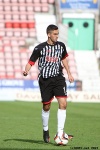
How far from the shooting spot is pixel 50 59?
8844 mm

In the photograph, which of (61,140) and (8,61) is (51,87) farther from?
(8,61)

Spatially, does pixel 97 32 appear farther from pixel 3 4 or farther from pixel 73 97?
pixel 73 97

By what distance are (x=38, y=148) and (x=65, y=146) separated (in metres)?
0.56

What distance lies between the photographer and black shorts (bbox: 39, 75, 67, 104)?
8.88m

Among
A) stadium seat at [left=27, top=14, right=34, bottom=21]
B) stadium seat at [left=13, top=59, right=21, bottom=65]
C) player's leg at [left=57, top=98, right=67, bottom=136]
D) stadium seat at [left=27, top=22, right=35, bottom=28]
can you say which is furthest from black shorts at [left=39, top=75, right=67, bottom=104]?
stadium seat at [left=27, top=14, right=34, bottom=21]

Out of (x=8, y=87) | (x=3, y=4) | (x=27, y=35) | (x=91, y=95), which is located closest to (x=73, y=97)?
(x=91, y=95)

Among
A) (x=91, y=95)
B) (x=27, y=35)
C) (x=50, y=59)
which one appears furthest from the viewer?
(x=27, y=35)

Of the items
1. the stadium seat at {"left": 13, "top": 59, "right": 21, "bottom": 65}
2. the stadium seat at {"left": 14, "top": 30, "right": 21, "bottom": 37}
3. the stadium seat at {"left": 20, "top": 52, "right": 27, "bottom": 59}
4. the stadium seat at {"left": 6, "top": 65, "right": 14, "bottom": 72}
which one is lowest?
the stadium seat at {"left": 6, "top": 65, "right": 14, "bottom": 72}

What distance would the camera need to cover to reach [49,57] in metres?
8.84

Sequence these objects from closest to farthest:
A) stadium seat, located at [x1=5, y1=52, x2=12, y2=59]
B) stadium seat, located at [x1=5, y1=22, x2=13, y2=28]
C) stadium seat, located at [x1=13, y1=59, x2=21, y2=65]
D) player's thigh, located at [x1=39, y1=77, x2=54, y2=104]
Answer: player's thigh, located at [x1=39, y1=77, x2=54, y2=104] → stadium seat, located at [x1=13, y1=59, x2=21, y2=65] → stadium seat, located at [x1=5, y1=52, x2=12, y2=59] → stadium seat, located at [x1=5, y1=22, x2=13, y2=28]

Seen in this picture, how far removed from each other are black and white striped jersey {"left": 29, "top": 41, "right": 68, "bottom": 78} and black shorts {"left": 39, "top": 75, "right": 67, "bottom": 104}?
0.08m

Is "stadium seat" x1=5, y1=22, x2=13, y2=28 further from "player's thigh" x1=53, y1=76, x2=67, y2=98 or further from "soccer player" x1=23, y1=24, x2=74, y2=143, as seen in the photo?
"player's thigh" x1=53, y1=76, x2=67, y2=98

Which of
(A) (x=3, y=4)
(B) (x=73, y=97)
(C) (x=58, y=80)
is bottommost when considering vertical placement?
(B) (x=73, y=97)

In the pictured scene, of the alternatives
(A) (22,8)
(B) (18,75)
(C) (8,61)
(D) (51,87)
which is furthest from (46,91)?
(A) (22,8)
